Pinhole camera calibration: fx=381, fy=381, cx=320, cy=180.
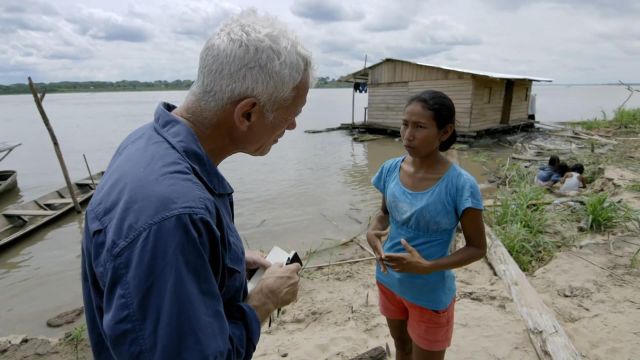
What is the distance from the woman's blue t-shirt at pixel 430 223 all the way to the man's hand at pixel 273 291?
2.95ft

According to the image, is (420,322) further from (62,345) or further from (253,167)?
(253,167)

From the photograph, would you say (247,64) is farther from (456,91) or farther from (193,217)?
(456,91)

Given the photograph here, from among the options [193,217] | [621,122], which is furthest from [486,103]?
[193,217]

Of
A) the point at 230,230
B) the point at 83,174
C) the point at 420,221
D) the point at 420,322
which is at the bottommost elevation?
the point at 83,174

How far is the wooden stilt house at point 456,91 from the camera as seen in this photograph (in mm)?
16156

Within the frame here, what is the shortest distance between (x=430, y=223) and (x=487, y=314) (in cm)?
216

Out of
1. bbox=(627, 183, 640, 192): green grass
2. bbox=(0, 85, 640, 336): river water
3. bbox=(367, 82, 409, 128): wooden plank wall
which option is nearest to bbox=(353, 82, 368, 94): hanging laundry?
bbox=(367, 82, 409, 128): wooden plank wall

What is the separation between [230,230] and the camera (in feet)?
3.62

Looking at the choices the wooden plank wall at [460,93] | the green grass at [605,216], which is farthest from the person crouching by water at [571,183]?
the wooden plank wall at [460,93]

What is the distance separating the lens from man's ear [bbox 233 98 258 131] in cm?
112

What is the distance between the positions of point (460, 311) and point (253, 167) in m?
12.3

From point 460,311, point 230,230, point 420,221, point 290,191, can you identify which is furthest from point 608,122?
point 230,230

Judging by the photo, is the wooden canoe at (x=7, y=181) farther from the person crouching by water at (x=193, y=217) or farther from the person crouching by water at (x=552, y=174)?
the person crouching by water at (x=552, y=174)

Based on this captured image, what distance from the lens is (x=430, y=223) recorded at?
81.5 inches
